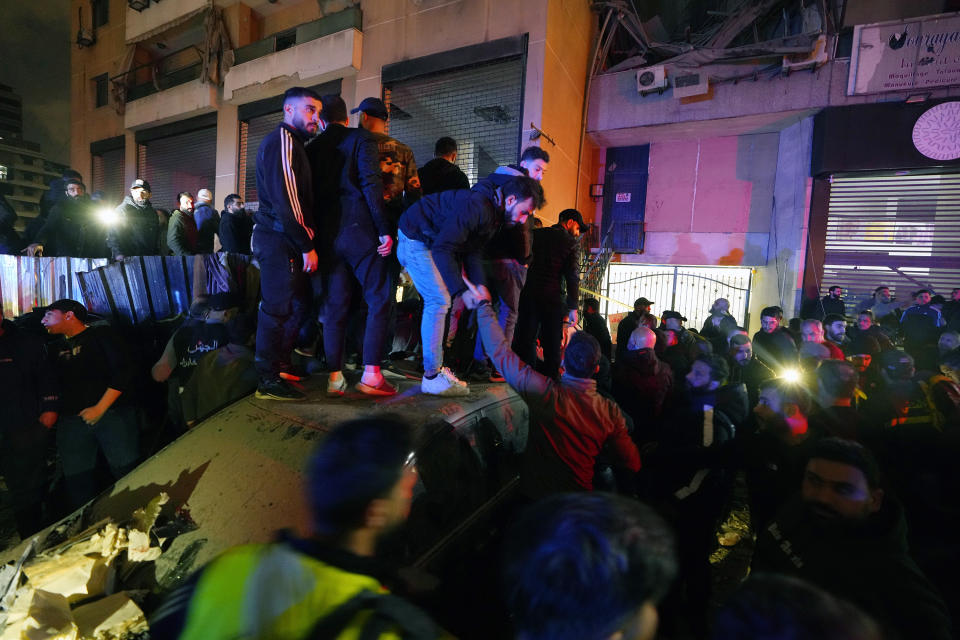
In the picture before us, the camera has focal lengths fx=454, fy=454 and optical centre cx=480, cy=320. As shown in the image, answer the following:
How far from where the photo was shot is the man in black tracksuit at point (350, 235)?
316cm

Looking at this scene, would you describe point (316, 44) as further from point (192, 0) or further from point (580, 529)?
point (580, 529)

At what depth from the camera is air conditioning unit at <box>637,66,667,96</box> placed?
1037cm

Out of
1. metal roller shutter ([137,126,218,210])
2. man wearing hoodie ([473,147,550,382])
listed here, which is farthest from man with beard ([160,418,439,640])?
metal roller shutter ([137,126,218,210])

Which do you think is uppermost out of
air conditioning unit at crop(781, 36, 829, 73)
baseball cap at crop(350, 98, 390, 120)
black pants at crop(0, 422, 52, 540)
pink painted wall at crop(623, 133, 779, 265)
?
air conditioning unit at crop(781, 36, 829, 73)

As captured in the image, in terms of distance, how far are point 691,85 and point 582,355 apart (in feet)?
33.9

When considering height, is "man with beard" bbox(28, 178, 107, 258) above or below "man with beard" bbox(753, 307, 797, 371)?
above

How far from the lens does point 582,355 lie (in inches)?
101

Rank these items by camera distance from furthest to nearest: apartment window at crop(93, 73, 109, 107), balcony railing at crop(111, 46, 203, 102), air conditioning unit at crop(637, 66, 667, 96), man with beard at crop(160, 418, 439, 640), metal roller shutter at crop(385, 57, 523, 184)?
apartment window at crop(93, 73, 109, 107) → balcony railing at crop(111, 46, 203, 102) → air conditioning unit at crop(637, 66, 667, 96) → metal roller shutter at crop(385, 57, 523, 184) → man with beard at crop(160, 418, 439, 640)

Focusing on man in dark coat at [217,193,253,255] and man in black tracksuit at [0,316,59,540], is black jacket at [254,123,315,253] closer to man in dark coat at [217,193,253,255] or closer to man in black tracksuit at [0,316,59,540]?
man in black tracksuit at [0,316,59,540]

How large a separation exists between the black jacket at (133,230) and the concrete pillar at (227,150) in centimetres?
678

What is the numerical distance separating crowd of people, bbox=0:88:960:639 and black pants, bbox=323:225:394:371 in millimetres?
15

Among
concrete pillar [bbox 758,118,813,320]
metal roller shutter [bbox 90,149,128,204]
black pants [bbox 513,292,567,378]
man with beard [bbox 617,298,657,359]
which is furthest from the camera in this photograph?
metal roller shutter [bbox 90,149,128,204]

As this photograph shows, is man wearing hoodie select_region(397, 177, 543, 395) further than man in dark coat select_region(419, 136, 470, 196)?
No

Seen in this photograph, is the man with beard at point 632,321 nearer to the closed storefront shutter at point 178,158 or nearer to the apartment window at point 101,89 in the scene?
the closed storefront shutter at point 178,158
